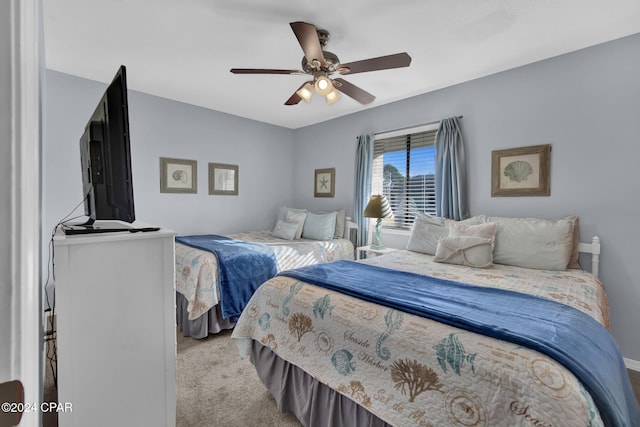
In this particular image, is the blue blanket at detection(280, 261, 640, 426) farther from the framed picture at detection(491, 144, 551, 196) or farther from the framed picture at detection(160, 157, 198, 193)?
the framed picture at detection(160, 157, 198, 193)

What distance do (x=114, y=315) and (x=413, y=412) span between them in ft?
3.95

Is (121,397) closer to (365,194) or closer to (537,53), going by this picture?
(365,194)

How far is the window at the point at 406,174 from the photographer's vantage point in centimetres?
343

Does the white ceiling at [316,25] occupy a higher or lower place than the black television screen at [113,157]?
higher

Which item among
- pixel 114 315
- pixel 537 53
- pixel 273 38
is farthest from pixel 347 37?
pixel 114 315

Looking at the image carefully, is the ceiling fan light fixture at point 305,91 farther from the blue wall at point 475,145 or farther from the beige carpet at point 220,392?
the beige carpet at point 220,392

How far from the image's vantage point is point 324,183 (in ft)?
15.0

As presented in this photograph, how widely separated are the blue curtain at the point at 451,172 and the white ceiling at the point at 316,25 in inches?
20.4

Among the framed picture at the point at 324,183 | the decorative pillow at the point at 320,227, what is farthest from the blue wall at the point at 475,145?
the decorative pillow at the point at 320,227

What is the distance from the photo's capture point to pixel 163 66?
2.79 metres

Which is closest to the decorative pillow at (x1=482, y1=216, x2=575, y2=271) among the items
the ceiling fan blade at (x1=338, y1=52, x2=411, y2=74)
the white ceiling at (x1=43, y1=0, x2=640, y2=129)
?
the white ceiling at (x1=43, y1=0, x2=640, y2=129)

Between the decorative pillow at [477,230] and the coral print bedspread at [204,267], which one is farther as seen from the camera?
the coral print bedspread at [204,267]

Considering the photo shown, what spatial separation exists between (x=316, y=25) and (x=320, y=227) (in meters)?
2.44

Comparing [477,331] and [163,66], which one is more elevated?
[163,66]
